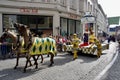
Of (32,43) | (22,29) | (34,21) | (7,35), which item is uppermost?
(34,21)

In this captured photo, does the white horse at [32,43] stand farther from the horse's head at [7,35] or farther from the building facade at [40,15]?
the building facade at [40,15]

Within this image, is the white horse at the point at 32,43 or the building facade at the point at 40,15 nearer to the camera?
the white horse at the point at 32,43

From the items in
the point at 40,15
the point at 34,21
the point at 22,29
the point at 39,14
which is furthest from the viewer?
the point at 40,15

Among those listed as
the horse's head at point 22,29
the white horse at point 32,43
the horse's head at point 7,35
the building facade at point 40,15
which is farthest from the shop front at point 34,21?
the horse's head at point 22,29

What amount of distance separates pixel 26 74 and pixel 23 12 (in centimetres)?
1380

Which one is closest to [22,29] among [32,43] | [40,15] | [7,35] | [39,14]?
[32,43]

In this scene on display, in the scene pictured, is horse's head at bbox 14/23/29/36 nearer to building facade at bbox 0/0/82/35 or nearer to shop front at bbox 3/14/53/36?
building facade at bbox 0/0/82/35

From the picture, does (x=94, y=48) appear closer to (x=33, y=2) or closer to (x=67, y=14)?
(x=33, y=2)

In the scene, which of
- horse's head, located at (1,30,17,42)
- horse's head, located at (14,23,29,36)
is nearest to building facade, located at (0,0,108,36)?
horse's head, located at (1,30,17,42)

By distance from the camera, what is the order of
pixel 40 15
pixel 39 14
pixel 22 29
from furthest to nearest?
pixel 40 15 < pixel 39 14 < pixel 22 29

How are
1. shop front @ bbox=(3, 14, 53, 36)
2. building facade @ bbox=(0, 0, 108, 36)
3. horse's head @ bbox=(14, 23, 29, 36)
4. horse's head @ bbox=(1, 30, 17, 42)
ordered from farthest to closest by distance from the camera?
shop front @ bbox=(3, 14, 53, 36), building facade @ bbox=(0, 0, 108, 36), horse's head @ bbox=(1, 30, 17, 42), horse's head @ bbox=(14, 23, 29, 36)

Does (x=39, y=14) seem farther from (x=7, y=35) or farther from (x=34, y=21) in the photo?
(x=7, y=35)

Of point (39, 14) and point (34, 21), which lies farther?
point (34, 21)

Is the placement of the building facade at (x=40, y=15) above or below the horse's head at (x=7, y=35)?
above
